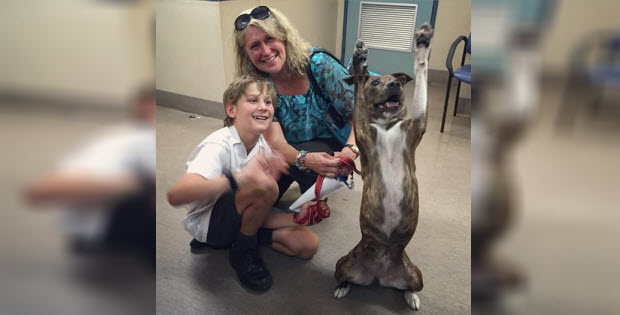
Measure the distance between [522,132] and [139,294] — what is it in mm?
405

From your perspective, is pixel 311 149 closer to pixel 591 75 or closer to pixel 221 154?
pixel 221 154

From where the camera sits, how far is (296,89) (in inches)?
53.2

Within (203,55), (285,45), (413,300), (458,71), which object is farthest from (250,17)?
(458,71)

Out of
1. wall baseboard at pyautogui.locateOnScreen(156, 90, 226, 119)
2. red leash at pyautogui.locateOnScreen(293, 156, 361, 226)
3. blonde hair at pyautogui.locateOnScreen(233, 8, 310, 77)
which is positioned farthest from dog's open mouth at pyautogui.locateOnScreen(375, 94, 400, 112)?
wall baseboard at pyautogui.locateOnScreen(156, 90, 226, 119)

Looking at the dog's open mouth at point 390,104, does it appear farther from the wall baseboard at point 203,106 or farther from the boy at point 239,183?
the wall baseboard at point 203,106

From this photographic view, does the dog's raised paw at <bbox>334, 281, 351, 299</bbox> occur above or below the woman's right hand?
below

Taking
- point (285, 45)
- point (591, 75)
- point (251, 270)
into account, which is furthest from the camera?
point (251, 270)

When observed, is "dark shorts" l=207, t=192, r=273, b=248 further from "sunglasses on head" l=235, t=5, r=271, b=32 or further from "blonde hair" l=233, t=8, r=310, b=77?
"sunglasses on head" l=235, t=5, r=271, b=32

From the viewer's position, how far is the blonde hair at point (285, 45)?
121cm

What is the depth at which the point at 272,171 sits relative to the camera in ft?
4.14

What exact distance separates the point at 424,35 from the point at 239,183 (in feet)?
2.28

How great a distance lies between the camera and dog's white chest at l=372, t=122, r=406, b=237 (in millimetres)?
1155

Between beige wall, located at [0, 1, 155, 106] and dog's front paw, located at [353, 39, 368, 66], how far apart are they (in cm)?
80

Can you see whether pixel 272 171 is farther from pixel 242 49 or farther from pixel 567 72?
pixel 567 72
